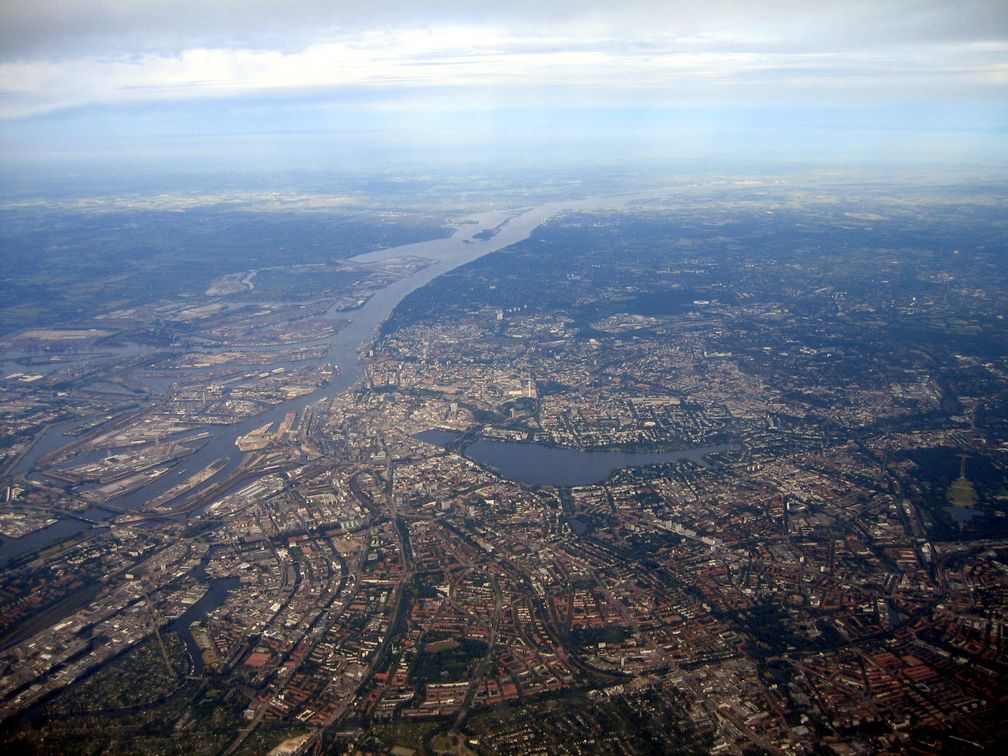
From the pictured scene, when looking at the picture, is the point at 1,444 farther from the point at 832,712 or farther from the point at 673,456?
the point at 832,712

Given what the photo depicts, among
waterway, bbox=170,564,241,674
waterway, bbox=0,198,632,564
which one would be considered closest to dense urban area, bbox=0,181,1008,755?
waterway, bbox=170,564,241,674

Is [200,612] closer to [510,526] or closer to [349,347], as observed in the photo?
[510,526]

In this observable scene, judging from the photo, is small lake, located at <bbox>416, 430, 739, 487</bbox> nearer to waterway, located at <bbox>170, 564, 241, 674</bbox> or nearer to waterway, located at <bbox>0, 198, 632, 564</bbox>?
waterway, located at <bbox>0, 198, 632, 564</bbox>

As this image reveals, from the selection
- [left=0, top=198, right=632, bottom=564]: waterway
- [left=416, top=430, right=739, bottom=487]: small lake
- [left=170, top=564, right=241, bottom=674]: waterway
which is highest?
[left=0, top=198, right=632, bottom=564]: waterway

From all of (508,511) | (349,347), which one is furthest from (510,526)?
(349,347)

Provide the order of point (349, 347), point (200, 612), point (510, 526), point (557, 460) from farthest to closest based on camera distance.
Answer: point (349, 347) → point (557, 460) → point (510, 526) → point (200, 612)

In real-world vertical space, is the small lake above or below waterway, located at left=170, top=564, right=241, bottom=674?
above
